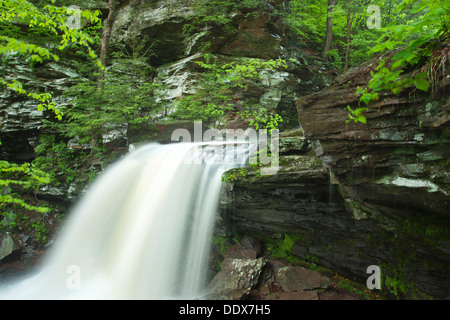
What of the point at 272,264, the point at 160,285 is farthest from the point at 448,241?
the point at 160,285

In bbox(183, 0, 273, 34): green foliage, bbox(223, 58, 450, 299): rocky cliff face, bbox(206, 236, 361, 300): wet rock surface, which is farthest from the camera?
bbox(183, 0, 273, 34): green foliage

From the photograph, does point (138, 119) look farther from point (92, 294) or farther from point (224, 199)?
point (92, 294)

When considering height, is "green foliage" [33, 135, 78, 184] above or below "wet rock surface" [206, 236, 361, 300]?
above
